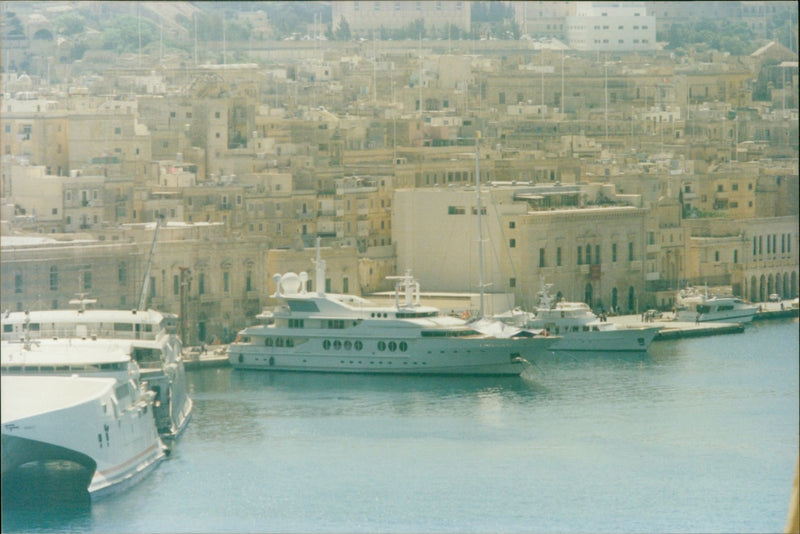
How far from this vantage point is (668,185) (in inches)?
749

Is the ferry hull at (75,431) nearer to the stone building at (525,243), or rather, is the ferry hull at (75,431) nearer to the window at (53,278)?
the window at (53,278)

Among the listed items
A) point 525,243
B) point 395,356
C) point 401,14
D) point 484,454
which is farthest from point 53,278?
point 401,14

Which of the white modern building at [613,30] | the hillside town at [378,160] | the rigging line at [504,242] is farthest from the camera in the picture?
the white modern building at [613,30]

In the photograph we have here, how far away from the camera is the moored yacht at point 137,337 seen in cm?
1134

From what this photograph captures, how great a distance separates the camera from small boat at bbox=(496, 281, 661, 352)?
601 inches

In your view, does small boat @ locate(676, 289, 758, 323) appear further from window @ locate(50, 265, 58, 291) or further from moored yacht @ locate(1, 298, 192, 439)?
moored yacht @ locate(1, 298, 192, 439)

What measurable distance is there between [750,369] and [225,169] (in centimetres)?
504

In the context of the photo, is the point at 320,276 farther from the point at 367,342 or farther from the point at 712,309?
the point at 712,309

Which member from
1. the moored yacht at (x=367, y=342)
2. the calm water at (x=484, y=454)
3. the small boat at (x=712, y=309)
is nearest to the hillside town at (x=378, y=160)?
the small boat at (x=712, y=309)

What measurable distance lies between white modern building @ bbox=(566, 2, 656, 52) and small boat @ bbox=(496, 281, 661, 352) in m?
10.0

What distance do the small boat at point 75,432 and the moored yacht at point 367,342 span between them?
151 inches

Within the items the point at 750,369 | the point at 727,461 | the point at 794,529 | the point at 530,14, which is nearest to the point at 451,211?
the point at 750,369

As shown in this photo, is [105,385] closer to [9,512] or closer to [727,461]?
[9,512]

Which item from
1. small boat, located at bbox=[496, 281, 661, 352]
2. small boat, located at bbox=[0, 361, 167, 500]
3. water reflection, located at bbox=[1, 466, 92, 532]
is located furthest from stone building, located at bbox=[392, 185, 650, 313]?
water reflection, located at bbox=[1, 466, 92, 532]
